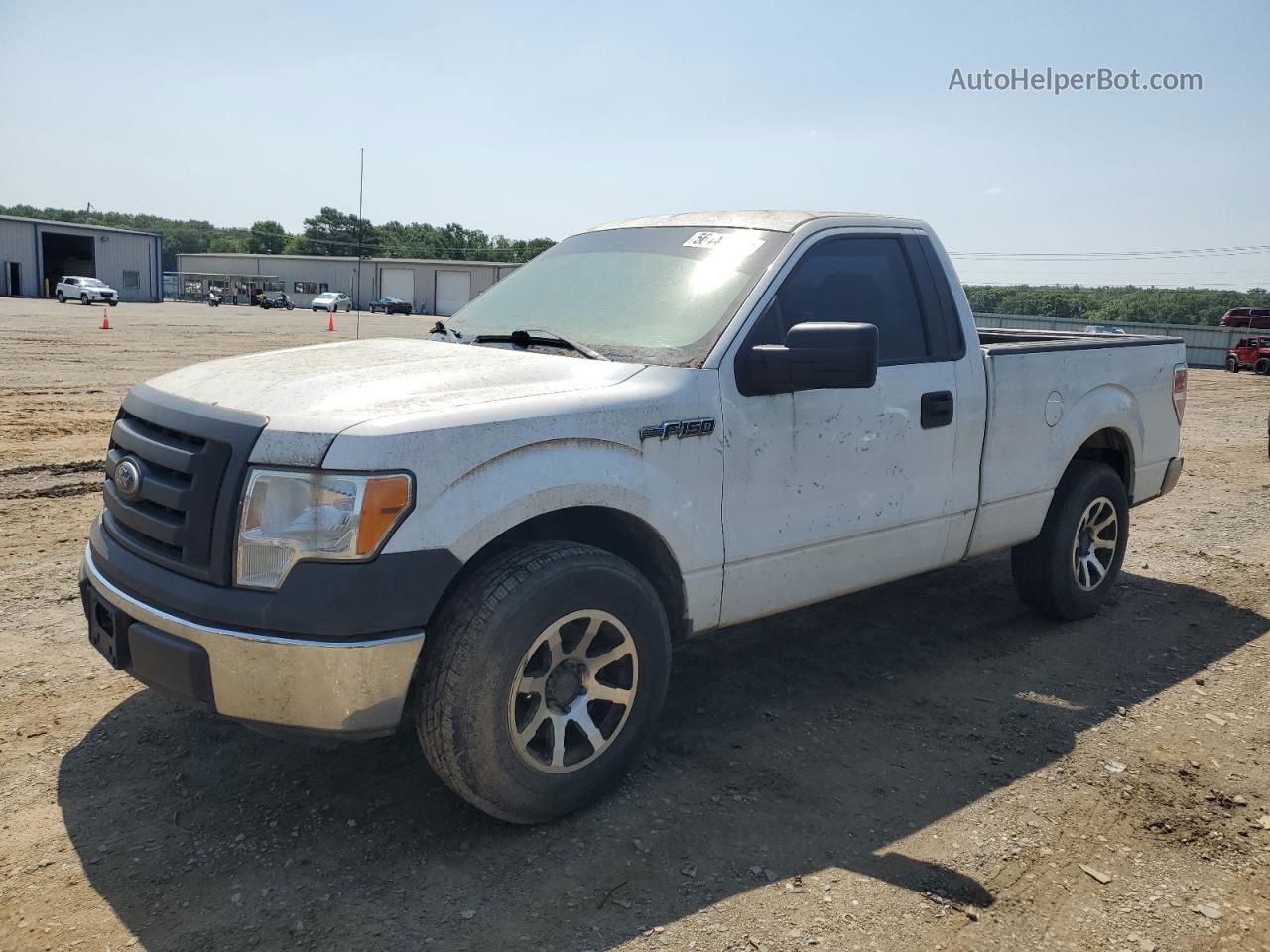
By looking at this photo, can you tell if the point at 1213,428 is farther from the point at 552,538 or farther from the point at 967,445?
the point at 552,538

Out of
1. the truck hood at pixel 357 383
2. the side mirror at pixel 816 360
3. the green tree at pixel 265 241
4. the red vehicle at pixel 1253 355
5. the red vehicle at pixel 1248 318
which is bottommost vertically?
the red vehicle at pixel 1253 355

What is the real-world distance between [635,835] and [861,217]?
2.77 metres

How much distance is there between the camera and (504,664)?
295 cm

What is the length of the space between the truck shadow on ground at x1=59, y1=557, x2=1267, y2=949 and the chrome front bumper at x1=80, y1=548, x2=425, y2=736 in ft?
1.65

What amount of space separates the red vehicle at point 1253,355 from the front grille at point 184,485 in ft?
113

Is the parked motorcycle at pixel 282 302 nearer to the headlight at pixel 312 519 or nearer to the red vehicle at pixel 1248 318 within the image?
the red vehicle at pixel 1248 318

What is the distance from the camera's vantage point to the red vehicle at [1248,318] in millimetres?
37719

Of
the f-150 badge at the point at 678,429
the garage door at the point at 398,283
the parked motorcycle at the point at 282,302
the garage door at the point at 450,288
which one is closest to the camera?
the f-150 badge at the point at 678,429

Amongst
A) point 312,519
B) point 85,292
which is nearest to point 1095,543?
point 312,519

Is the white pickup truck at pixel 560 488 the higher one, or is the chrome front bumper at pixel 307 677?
the white pickup truck at pixel 560 488

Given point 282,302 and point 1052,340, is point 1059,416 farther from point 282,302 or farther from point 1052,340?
point 282,302

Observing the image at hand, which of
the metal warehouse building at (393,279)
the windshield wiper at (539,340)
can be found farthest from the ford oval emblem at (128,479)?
→ the metal warehouse building at (393,279)

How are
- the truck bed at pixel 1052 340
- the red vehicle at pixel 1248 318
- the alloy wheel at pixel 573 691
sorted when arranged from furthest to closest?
the red vehicle at pixel 1248 318, the truck bed at pixel 1052 340, the alloy wheel at pixel 573 691

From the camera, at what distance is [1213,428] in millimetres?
15305
